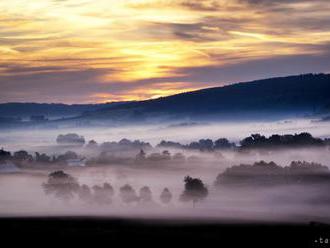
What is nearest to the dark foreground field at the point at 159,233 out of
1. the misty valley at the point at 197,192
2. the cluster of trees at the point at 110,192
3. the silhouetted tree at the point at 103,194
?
the misty valley at the point at 197,192

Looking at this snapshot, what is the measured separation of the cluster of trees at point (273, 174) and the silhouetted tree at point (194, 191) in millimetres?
5165

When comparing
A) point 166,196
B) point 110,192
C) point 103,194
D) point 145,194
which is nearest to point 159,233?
point 166,196

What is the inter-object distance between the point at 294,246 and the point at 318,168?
94.0 metres

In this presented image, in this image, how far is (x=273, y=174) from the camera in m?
167

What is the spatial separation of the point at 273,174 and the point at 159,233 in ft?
270

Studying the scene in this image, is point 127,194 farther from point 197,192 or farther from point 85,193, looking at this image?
point 197,192

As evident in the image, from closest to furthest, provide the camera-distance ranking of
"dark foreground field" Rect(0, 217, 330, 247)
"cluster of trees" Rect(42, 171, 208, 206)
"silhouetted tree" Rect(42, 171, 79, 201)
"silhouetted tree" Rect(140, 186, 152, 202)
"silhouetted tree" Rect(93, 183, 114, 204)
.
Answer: "dark foreground field" Rect(0, 217, 330, 247), "silhouetted tree" Rect(93, 183, 114, 204), "cluster of trees" Rect(42, 171, 208, 206), "silhouetted tree" Rect(140, 186, 152, 202), "silhouetted tree" Rect(42, 171, 79, 201)

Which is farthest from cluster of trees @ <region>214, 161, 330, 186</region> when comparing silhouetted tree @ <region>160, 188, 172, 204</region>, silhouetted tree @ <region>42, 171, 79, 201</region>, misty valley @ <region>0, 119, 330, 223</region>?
silhouetted tree @ <region>42, 171, 79, 201</region>

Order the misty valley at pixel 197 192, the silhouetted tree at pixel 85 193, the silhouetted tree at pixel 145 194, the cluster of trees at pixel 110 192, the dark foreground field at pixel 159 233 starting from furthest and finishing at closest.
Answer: the silhouetted tree at pixel 145 194, the silhouetted tree at pixel 85 193, the cluster of trees at pixel 110 192, the misty valley at pixel 197 192, the dark foreground field at pixel 159 233

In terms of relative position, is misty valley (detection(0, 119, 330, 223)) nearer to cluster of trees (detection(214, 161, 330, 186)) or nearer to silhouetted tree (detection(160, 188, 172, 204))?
cluster of trees (detection(214, 161, 330, 186))

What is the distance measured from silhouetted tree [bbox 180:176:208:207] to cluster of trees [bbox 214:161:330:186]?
5.17 meters

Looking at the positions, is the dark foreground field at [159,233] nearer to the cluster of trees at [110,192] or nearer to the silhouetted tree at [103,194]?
the cluster of trees at [110,192]

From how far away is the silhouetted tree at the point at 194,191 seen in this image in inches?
5509

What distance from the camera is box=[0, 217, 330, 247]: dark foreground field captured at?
250 feet
